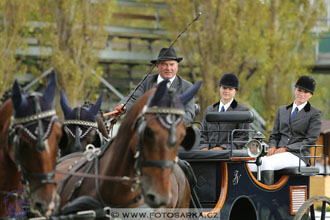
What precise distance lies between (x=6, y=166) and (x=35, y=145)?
43 cm

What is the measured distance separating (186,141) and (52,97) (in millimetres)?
1026

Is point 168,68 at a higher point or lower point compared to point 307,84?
higher

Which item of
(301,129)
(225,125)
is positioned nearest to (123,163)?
(225,125)

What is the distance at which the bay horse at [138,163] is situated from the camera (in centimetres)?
397

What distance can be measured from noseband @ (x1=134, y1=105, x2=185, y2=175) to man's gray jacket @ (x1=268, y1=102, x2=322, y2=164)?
287 centimetres

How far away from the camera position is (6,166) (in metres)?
4.14

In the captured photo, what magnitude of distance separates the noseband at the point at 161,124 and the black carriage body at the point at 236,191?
1570mm

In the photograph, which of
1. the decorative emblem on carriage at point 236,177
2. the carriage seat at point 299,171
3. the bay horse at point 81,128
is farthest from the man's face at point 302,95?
the bay horse at point 81,128

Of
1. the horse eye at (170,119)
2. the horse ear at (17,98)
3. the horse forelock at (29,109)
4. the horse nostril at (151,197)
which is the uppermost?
the horse ear at (17,98)

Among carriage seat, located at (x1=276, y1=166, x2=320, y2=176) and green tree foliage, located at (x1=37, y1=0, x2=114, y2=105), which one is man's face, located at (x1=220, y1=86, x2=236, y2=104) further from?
green tree foliage, located at (x1=37, y1=0, x2=114, y2=105)

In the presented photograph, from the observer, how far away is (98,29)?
55.6 feet

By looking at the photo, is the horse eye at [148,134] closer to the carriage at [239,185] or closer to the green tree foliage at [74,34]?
the carriage at [239,185]

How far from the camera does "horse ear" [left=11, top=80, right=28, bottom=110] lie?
12.8 feet

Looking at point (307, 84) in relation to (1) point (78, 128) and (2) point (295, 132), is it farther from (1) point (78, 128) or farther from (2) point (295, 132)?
(1) point (78, 128)
